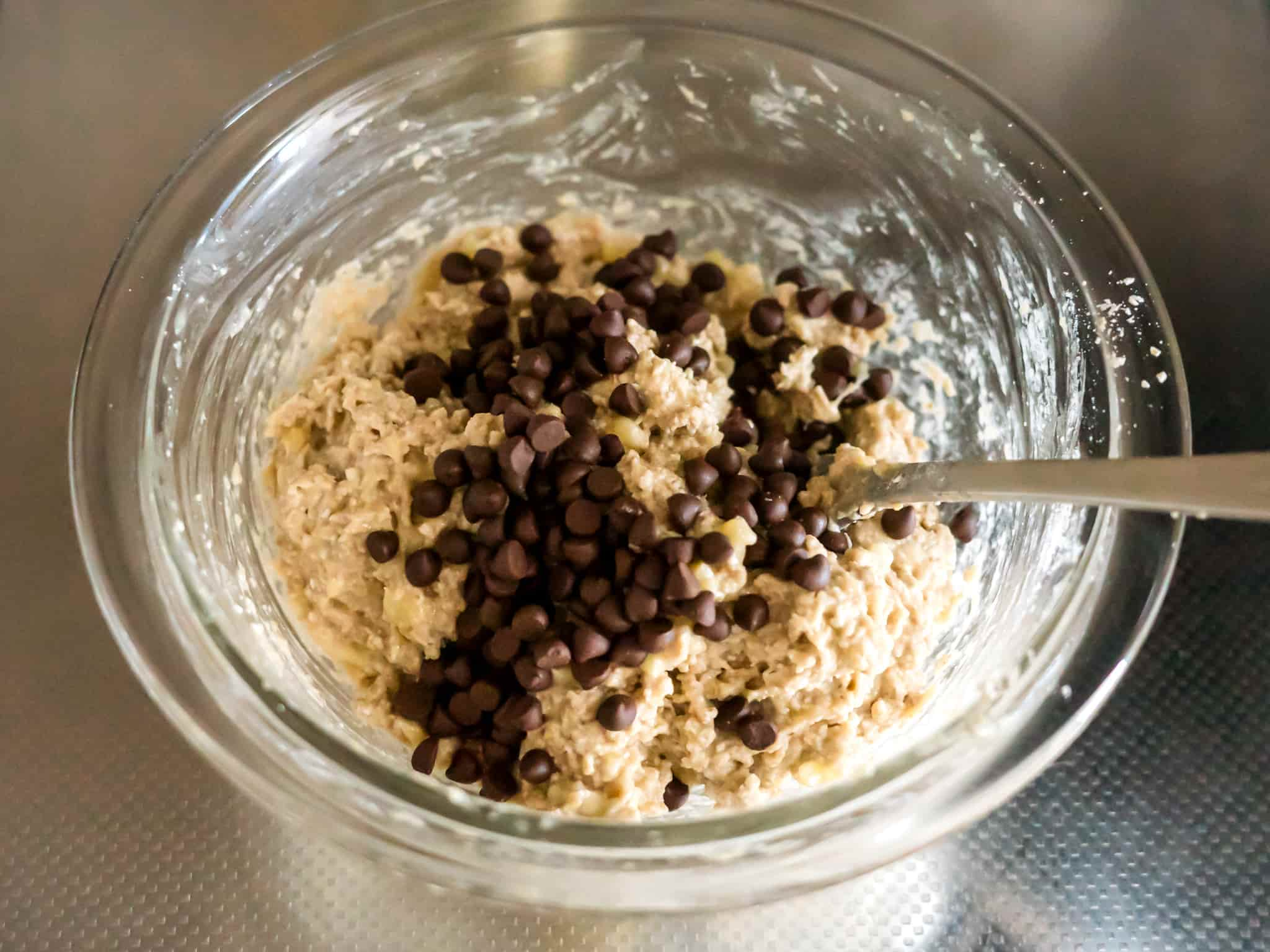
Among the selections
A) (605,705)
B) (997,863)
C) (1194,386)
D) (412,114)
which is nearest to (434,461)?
(605,705)

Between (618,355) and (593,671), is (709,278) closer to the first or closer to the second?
(618,355)

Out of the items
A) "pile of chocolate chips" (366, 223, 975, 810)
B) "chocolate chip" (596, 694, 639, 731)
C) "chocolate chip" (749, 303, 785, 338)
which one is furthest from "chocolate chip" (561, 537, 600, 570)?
"chocolate chip" (749, 303, 785, 338)

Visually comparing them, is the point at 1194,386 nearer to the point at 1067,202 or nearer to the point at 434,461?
→ the point at 1067,202

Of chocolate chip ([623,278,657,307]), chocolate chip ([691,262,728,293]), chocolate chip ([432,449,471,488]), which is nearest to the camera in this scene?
chocolate chip ([432,449,471,488])

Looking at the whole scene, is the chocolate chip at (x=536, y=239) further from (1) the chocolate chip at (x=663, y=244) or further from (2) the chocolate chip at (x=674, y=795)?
(2) the chocolate chip at (x=674, y=795)

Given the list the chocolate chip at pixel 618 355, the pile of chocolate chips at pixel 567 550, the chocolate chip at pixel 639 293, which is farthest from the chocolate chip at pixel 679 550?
the chocolate chip at pixel 639 293

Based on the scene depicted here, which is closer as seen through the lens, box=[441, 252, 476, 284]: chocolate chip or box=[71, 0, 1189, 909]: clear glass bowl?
box=[71, 0, 1189, 909]: clear glass bowl

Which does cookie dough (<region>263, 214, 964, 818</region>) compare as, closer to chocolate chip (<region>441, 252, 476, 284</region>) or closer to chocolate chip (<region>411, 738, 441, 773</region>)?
chocolate chip (<region>411, 738, 441, 773</region>)
